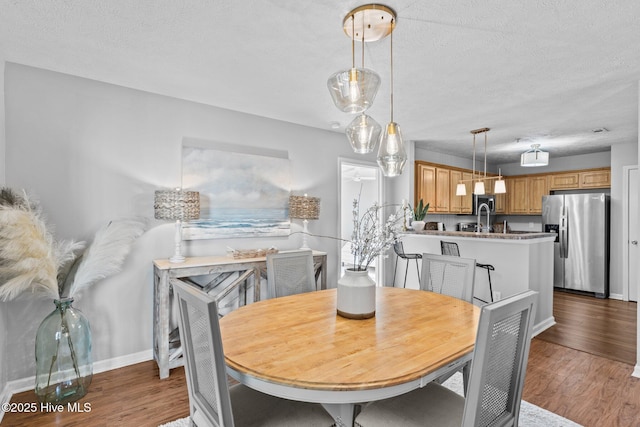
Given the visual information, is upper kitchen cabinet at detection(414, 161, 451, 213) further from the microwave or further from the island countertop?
the microwave

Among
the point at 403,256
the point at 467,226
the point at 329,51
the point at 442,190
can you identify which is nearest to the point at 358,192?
the point at 442,190

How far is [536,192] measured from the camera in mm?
6402

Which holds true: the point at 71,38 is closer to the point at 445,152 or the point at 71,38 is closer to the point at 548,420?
the point at 548,420

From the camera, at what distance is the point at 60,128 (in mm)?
2652

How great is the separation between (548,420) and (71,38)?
12.7ft

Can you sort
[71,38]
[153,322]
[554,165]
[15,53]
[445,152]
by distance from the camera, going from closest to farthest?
[71,38] → [15,53] → [153,322] → [445,152] → [554,165]

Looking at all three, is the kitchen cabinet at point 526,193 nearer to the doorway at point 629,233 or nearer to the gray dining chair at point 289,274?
the doorway at point 629,233

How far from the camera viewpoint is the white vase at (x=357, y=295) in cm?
178

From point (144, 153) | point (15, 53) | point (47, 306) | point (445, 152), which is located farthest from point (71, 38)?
point (445, 152)

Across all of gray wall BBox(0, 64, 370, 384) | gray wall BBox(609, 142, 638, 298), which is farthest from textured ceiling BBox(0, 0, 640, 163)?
gray wall BBox(609, 142, 638, 298)

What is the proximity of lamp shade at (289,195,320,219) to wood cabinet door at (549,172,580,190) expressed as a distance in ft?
16.2

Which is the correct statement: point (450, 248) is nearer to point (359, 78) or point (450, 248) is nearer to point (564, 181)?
point (359, 78)

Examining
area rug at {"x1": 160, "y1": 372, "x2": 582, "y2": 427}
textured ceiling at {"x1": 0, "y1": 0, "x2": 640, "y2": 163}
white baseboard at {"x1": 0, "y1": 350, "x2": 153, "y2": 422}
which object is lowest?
area rug at {"x1": 160, "y1": 372, "x2": 582, "y2": 427}

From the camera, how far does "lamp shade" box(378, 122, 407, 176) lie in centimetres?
199
